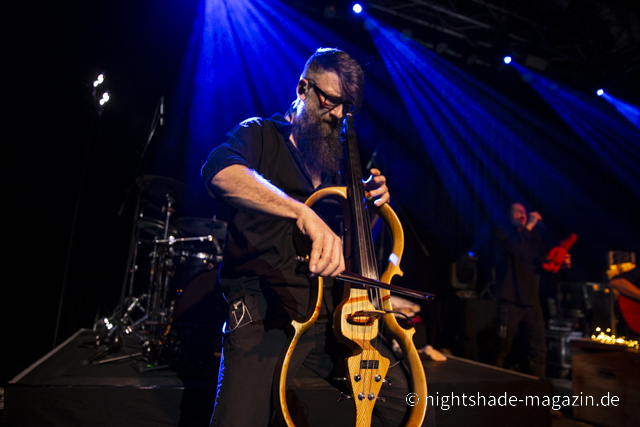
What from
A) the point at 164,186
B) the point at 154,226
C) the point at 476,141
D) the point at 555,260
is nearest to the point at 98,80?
the point at 164,186

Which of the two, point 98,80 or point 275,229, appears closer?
point 275,229

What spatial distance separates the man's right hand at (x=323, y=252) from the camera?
1074 mm

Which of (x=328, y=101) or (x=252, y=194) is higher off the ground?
(x=328, y=101)

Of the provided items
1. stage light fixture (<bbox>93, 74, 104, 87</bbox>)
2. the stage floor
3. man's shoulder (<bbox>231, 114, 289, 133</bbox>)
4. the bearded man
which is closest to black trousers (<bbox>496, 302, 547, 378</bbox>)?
the stage floor

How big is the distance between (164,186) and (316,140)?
3562 mm

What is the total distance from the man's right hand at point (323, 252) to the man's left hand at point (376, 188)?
493 mm

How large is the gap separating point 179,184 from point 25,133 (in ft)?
6.83

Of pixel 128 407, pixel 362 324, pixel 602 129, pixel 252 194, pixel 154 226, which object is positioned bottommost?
pixel 128 407

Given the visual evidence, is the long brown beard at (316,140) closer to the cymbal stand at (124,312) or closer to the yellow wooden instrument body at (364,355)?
the yellow wooden instrument body at (364,355)

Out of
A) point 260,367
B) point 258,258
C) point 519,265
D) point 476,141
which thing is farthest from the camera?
point 476,141

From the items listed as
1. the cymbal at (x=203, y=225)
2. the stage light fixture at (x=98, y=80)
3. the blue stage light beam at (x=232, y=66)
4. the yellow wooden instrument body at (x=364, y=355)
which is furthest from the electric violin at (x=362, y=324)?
the blue stage light beam at (x=232, y=66)

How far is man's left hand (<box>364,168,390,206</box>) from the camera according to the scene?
158 cm

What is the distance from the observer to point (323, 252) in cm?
109

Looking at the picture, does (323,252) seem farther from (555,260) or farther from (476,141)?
(476,141)
